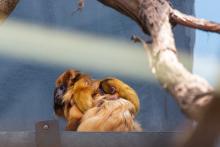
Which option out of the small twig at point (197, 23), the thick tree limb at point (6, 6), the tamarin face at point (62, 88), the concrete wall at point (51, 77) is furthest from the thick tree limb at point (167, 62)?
the concrete wall at point (51, 77)

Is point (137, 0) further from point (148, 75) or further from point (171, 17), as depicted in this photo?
point (148, 75)

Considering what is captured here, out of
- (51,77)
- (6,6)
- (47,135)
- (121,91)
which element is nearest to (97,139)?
(47,135)

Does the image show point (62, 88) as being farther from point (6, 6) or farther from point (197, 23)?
point (197, 23)

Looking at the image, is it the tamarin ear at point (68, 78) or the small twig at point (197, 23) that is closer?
the small twig at point (197, 23)

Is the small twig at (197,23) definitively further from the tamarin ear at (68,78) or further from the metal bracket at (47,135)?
the tamarin ear at (68,78)

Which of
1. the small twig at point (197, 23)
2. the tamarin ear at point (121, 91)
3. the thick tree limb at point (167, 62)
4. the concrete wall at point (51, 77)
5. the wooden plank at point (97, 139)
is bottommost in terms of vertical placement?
the concrete wall at point (51, 77)
